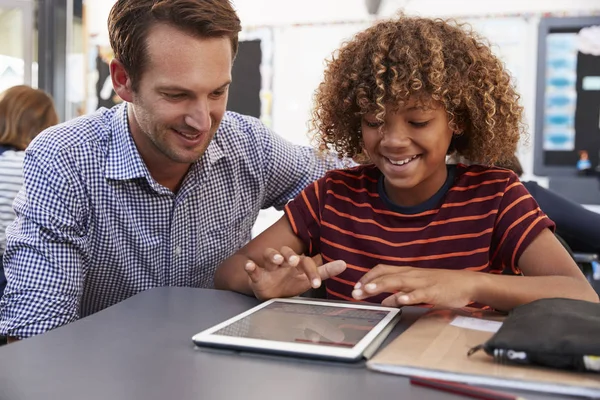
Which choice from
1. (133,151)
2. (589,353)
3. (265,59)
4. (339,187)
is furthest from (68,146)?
(265,59)

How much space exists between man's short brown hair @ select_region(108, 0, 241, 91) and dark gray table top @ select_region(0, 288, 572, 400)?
0.67 meters

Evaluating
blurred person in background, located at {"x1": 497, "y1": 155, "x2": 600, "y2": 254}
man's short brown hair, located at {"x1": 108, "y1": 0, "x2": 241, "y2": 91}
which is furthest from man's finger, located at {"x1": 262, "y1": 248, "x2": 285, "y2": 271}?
blurred person in background, located at {"x1": 497, "y1": 155, "x2": 600, "y2": 254}

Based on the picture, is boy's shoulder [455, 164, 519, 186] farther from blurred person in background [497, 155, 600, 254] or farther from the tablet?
blurred person in background [497, 155, 600, 254]

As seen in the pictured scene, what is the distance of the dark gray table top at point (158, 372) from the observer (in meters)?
0.60

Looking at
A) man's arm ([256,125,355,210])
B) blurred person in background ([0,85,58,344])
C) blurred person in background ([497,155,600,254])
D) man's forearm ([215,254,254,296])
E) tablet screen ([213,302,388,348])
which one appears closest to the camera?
tablet screen ([213,302,388,348])

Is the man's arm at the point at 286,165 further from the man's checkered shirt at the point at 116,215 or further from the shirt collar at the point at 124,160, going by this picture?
the shirt collar at the point at 124,160

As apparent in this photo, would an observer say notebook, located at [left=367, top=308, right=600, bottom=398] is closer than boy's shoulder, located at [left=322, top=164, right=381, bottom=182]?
Yes

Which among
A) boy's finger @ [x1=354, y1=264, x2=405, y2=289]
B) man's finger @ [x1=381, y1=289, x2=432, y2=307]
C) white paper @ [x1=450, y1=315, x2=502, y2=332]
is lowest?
white paper @ [x1=450, y1=315, x2=502, y2=332]

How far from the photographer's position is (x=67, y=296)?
4.08 feet

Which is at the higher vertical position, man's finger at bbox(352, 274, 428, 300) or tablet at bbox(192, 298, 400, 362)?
man's finger at bbox(352, 274, 428, 300)

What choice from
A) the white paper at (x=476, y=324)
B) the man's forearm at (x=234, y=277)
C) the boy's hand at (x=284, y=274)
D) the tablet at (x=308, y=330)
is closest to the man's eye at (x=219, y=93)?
the man's forearm at (x=234, y=277)

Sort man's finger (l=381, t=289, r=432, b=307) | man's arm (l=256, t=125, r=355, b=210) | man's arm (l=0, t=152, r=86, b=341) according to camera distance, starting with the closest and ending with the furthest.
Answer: man's finger (l=381, t=289, r=432, b=307) → man's arm (l=0, t=152, r=86, b=341) → man's arm (l=256, t=125, r=355, b=210)

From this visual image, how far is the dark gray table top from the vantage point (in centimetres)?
60

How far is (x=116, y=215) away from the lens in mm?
1362
